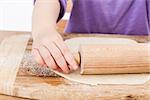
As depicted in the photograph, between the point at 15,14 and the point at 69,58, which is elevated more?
the point at 69,58

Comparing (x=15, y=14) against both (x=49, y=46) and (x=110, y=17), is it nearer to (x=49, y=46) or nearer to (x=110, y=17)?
(x=110, y=17)

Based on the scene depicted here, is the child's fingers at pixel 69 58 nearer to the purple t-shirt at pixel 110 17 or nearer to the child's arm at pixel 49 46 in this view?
the child's arm at pixel 49 46

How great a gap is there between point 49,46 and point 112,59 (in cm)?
15

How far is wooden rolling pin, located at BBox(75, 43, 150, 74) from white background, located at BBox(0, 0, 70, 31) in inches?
44.5

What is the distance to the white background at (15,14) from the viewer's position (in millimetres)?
1724

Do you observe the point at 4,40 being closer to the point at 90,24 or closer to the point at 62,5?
the point at 62,5

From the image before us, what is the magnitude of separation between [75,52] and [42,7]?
0.18 metres

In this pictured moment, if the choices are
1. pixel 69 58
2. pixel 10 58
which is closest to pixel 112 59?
pixel 69 58

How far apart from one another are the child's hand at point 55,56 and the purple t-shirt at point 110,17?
11.7 inches

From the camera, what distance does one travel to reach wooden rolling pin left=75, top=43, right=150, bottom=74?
25.2 inches

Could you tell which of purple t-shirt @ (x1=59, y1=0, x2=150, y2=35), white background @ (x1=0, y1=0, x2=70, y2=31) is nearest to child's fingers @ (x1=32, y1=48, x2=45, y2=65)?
purple t-shirt @ (x1=59, y1=0, x2=150, y2=35)

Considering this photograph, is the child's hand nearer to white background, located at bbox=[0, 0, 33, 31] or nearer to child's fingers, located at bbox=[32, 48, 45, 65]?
child's fingers, located at bbox=[32, 48, 45, 65]

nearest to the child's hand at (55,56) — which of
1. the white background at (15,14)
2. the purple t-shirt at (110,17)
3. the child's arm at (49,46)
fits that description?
the child's arm at (49,46)

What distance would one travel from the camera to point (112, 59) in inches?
25.5
